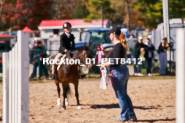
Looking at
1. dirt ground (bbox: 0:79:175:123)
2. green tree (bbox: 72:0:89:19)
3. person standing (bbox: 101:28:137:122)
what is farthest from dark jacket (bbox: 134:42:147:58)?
green tree (bbox: 72:0:89:19)

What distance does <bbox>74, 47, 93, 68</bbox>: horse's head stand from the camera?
1053cm

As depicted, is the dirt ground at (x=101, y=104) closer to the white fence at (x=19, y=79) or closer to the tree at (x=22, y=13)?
the white fence at (x=19, y=79)

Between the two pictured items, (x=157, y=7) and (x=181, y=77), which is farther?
(x=157, y=7)

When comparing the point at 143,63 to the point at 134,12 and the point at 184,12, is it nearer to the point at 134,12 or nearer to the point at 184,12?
the point at 184,12

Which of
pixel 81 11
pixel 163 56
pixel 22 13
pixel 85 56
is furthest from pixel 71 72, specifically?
pixel 81 11

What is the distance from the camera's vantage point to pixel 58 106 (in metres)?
11.6

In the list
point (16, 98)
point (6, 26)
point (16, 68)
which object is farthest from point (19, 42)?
point (6, 26)

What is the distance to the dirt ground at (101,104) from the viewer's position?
944cm

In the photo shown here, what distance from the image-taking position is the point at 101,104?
11914 millimetres

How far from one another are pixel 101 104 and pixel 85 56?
76.4 inches

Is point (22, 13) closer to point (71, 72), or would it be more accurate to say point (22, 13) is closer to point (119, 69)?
point (71, 72)

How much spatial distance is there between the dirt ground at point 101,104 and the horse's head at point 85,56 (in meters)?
1.28

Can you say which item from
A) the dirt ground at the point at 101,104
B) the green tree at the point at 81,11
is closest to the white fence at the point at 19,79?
the dirt ground at the point at 101,104

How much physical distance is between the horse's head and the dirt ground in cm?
128
